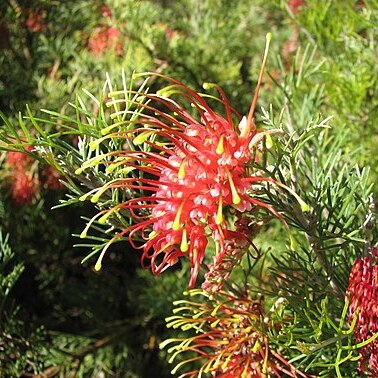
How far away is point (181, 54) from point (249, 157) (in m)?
0.66

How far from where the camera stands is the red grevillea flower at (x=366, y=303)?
45 centimetres

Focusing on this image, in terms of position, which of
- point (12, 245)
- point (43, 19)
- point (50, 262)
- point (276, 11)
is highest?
point (43, 19)

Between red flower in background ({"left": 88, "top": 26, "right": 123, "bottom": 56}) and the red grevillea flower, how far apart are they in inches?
25.6

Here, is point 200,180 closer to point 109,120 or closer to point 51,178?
point 109,120

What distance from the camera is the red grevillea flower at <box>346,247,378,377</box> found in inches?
17.8

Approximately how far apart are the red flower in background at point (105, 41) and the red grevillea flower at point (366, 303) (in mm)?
650

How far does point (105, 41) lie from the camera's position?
103 centimetres

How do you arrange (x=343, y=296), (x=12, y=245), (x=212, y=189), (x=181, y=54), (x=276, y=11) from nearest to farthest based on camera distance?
(x=212, y=189) → (x=343, y=296) → (x=12, y=245) → (x=181, y=54) → (x=276, y=11)

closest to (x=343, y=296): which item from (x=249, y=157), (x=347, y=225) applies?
(x=347, y=225)

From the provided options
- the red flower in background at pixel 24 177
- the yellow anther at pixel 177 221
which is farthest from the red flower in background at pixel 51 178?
the yellow anther at pixel 177 221

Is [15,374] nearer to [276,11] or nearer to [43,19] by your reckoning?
[43,19]

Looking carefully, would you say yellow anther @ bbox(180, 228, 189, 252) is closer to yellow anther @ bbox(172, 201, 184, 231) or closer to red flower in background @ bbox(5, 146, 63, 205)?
yellow anther @ bbox(172, 201, 184, 231)

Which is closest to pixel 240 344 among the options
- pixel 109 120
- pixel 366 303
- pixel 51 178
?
pixel 366 303

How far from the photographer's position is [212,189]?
40 cm
